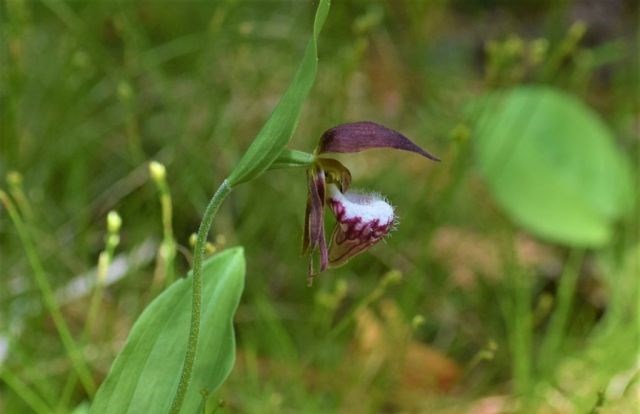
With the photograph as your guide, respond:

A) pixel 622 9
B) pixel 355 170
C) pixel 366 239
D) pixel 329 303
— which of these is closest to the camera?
pixel 366 239

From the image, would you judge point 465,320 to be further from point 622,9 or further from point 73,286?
point 622,9

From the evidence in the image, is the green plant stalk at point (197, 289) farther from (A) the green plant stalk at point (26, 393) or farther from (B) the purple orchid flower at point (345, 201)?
(A) the green plant stalk at point (26, 393)

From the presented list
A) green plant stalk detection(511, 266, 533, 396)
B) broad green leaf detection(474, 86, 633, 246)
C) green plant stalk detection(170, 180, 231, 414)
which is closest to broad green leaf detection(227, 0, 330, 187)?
green plant stalk detection(170, 180, 231, 414)

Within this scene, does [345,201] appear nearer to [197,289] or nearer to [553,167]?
A: [197,289]

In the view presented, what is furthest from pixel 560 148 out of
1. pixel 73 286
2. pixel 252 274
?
pixel 73 286

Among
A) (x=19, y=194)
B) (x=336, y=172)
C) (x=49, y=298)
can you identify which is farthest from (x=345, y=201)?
(x=19, y=194)

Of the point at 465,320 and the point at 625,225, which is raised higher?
the point at 625,225
